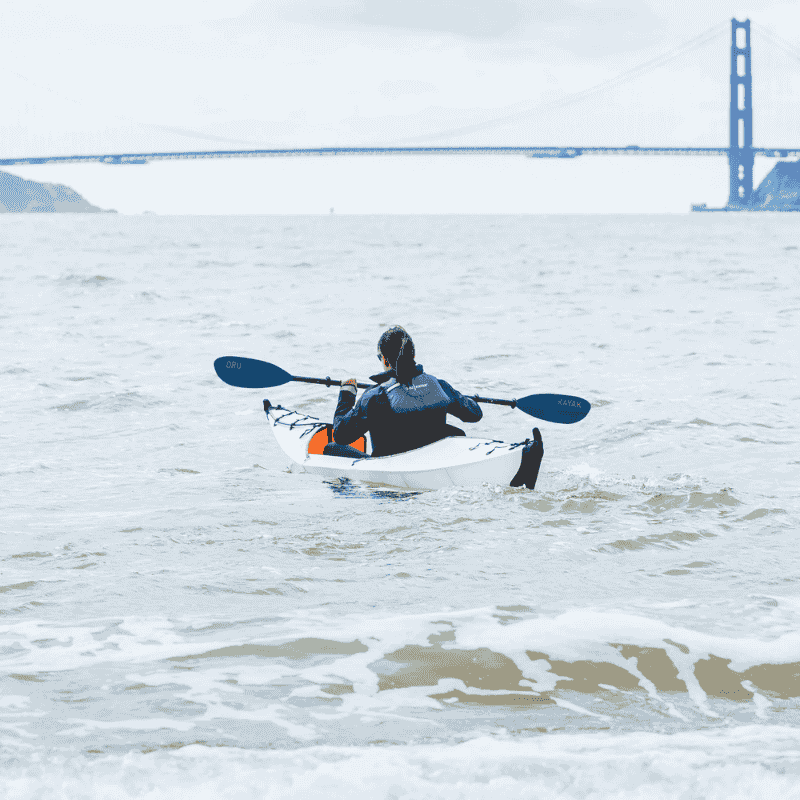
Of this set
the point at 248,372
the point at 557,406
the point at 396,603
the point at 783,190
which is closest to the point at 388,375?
the point at 557,406

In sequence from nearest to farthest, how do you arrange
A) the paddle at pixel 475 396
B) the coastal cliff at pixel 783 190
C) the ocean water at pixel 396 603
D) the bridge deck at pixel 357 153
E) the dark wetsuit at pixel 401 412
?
1. the ocean water at pixel 396 603
2. the dark wetsuit at pixel 401 412
3. the paddle at pixel 475 396
4. the bridge deck at pixel 357 153
5. the coastal cliff at pixel 783 190

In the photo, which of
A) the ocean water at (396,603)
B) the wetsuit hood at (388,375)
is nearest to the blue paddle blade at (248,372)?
the ocean water at (396,603)

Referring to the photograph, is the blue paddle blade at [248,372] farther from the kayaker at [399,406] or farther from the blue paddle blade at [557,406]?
the blue paddle blade at [557,406]

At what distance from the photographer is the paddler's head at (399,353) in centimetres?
465

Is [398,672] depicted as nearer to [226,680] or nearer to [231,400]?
[226,680]

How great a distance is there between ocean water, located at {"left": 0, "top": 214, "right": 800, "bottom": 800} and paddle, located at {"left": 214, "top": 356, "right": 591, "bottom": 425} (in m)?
0.40

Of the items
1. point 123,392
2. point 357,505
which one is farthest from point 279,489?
point 123,392

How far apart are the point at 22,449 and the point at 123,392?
2.21 m

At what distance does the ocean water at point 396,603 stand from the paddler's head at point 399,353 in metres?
0.68

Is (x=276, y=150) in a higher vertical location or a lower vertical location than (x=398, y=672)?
higher

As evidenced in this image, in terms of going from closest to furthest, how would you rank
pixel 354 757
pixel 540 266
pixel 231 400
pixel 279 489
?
pixel 354 757, pixel 279 489, pixel 231 400, pixel 540 266

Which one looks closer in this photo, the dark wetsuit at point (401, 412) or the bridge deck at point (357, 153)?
the dark wetsuit at point (401, 412)

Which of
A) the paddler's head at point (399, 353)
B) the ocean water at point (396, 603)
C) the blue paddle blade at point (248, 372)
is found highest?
the paddler's head at point (399, 353)

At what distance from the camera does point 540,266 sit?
25938 millimetres
